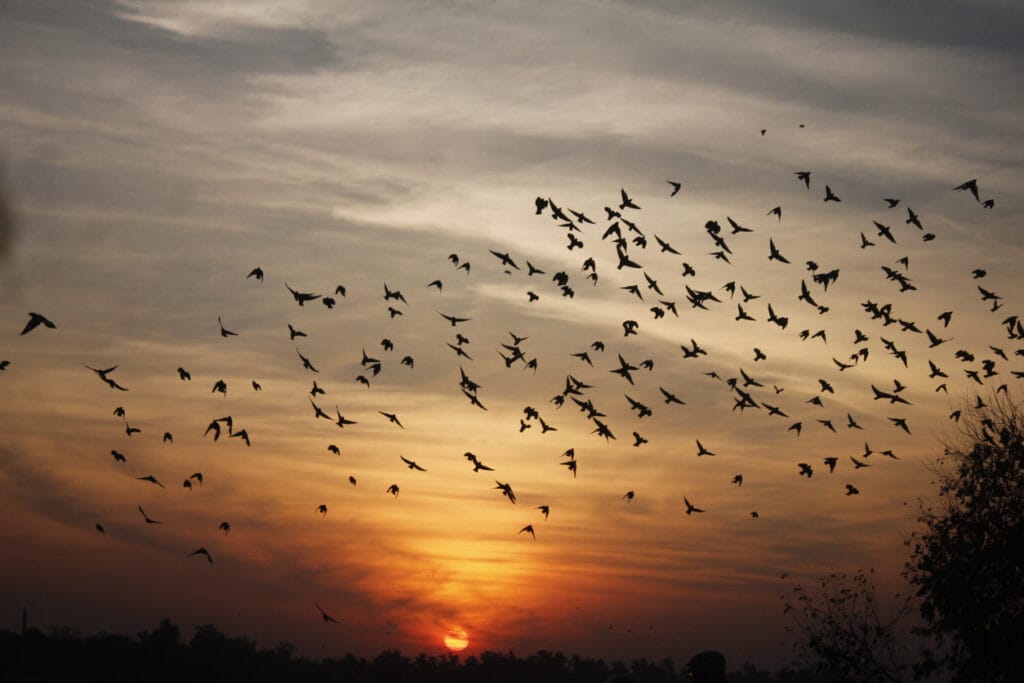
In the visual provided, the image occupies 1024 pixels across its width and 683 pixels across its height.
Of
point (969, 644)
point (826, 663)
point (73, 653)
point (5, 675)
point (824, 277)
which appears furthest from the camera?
point (73, 653)

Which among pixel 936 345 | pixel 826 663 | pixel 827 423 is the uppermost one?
pixel 936 345

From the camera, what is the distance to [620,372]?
45.7 meters

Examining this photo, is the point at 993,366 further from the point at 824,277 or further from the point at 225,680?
the point at 225,680

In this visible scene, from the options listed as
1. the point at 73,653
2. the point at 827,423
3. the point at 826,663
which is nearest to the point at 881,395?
the point at 827,423

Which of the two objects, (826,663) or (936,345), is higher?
(936,345)

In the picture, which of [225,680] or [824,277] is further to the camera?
[225,680]

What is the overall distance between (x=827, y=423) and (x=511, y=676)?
543 feet

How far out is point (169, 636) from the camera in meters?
181

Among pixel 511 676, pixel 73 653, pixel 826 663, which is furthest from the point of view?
pixel 511 676

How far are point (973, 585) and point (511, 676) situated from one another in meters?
162

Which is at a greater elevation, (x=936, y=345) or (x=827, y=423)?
(x=936, y=345)

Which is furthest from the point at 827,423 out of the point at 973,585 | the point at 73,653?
the point at 73,653

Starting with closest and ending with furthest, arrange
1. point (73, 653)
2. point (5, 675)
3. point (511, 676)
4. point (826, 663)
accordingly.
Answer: point (826, 663), point (5, 675), point (73, 653), point (511, 676)

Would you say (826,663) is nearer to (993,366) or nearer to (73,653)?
(993,366)
